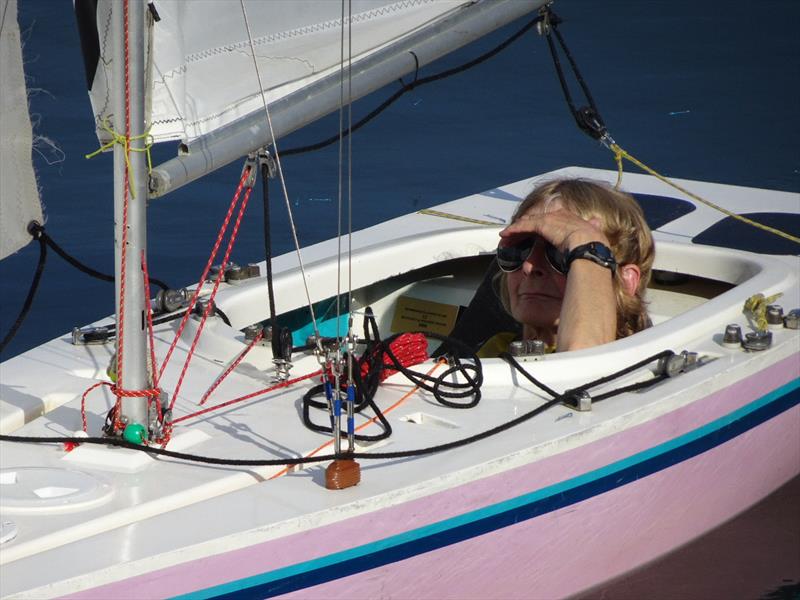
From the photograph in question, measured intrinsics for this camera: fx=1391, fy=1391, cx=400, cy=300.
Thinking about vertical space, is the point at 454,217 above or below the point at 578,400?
above

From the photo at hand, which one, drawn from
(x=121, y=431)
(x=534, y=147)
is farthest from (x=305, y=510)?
(x=534, y=147)

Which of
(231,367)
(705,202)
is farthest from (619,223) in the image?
(705,202)

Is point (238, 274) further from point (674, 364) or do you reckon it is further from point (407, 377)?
point (674, 364)

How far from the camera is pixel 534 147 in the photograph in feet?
29.1

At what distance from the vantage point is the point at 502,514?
2.98 m

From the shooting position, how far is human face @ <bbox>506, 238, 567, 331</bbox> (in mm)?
3664

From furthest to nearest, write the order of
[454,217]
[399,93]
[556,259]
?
[454,217] < [399,93] < [556,259]

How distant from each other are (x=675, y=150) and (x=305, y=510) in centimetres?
658

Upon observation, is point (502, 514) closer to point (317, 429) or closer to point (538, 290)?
point (317, 429)

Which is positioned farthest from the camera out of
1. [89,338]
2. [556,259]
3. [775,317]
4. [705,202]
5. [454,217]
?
[454,217]

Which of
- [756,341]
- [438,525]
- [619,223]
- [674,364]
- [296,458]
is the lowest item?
[438,525]

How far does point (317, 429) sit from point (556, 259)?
83 centimetres

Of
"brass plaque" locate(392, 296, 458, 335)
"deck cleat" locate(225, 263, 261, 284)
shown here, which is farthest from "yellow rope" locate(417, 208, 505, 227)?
"deck cleat" locate(225, 263, 261, 284)

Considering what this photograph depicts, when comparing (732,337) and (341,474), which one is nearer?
(341,474)
